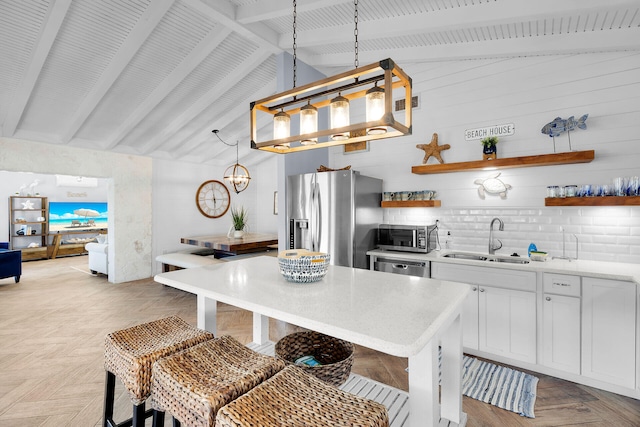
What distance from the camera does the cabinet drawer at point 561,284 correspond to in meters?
2.48

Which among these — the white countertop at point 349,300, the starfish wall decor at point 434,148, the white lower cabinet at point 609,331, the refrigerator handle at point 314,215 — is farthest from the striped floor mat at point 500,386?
the starfish wall decor at point 434,148

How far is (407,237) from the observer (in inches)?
141

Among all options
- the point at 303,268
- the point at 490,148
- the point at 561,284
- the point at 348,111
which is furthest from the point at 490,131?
the point at 303,268

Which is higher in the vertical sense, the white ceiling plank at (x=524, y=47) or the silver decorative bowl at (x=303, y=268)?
the white ceiling plank at (x=524, y=47)

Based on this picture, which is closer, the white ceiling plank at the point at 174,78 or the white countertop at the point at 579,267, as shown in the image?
the white countertop at the point at 579,267

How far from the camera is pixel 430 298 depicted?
5.15 feet

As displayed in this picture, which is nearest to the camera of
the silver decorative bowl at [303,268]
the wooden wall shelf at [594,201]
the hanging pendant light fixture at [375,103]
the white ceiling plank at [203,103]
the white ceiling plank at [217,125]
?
the hanging pendant light fixture at [375,103]

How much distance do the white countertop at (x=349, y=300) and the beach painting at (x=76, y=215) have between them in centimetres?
983

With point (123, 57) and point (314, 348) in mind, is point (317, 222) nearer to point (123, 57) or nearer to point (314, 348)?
point (314, 348)

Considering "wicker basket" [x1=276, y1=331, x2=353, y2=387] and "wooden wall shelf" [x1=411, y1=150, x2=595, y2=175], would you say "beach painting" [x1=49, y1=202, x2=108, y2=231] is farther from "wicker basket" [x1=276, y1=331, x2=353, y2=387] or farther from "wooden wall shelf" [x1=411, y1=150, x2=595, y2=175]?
"wooden wall shelf" [x1=411, y1=150, x2=595, y2=175]

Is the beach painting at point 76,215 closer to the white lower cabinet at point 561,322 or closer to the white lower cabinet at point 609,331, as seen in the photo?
the white lower cabinet at point 561,322

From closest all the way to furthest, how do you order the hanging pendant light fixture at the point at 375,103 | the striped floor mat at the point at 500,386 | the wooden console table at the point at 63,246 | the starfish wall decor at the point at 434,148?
the hanging pendant light fixture at the point at 375,103, the striped floor mat at the point at 500,386, the starfish wall decor at the point at 434,148, the wooden console table at the point at 63,246

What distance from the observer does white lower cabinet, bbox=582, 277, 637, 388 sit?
7.51ft

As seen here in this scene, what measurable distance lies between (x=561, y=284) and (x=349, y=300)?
2.05m
